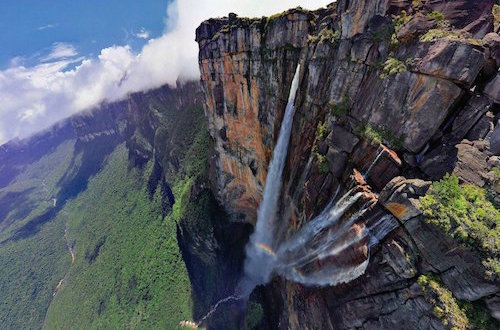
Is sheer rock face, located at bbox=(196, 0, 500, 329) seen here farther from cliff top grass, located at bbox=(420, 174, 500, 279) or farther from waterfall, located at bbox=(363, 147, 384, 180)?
cliff top grass, located at bbox=(420, 174, 500, 279)

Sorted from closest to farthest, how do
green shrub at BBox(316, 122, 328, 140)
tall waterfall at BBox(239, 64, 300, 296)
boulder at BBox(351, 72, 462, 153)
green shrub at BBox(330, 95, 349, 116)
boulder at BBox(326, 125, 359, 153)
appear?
boulder at BBox(351, 72, 462, 153) → boulder at BBox(326, 125, 359, 153) → green shrub at BBox(330, 95, 349, 116) → green shrub at BBox(316, 122, 328, 140) → tall waterfall at BBox(239, 64, 300, 296)

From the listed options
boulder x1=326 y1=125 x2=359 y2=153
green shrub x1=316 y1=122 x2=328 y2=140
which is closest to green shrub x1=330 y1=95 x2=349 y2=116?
boulder x1=326 y1=125 x2=359 y2=153

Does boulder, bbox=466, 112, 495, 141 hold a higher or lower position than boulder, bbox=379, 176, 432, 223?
higher

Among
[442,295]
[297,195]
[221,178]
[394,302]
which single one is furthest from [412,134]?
[221,178]

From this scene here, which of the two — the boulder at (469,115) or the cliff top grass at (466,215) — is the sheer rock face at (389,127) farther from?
the cliff top grass at (466,215)

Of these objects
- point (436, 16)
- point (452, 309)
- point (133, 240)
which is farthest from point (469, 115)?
point (133, 240)

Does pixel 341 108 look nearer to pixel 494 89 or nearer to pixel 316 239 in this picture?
pixel 494 89

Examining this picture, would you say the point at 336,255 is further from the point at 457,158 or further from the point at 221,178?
the point at 221,178
